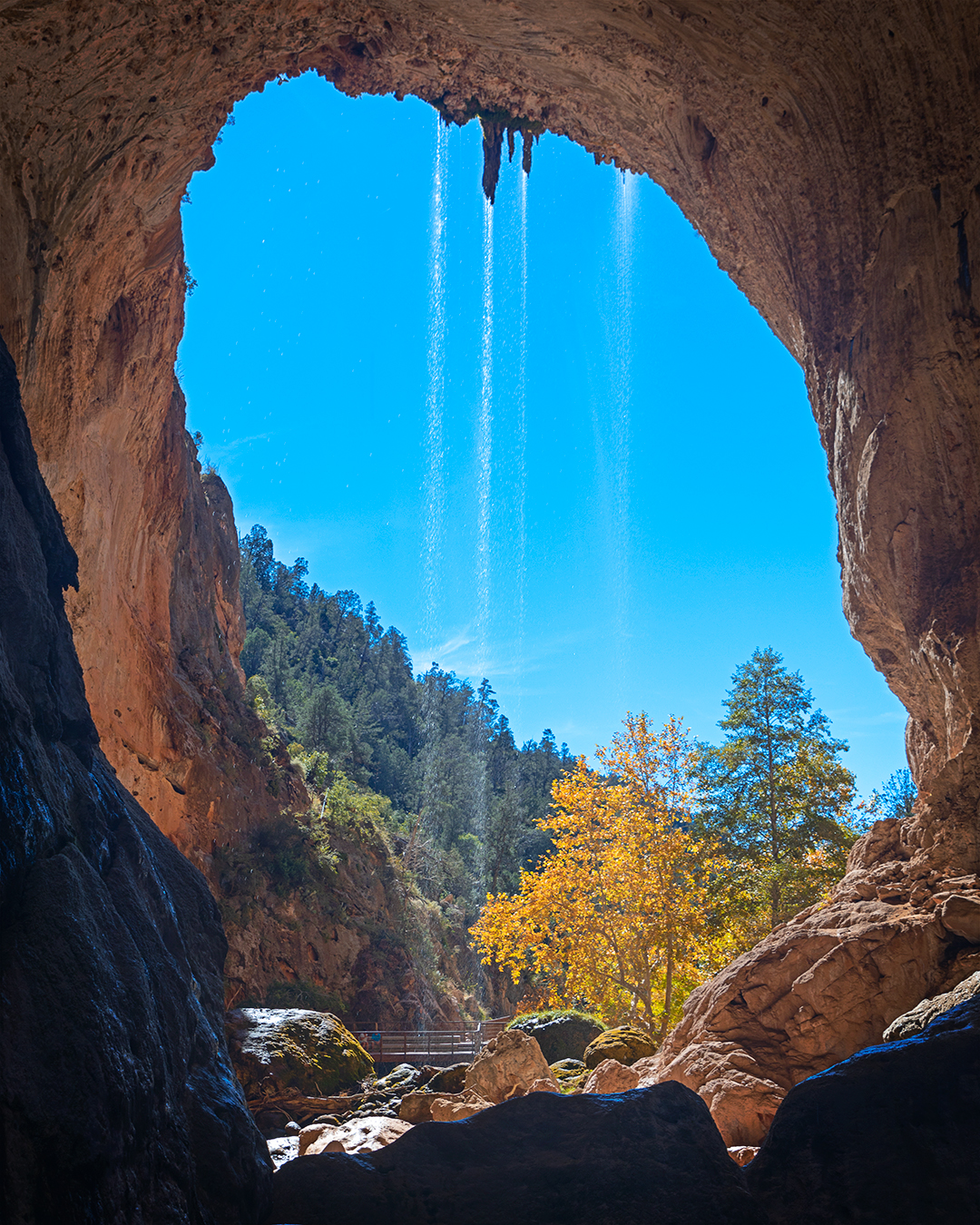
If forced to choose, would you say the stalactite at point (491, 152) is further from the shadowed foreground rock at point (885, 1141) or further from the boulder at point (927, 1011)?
the shadowed foreground rock at point (885, 1141)

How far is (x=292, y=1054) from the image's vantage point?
15945 mm

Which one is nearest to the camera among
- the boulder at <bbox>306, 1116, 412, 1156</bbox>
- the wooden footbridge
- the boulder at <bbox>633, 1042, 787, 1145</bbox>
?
the boulder at <bbox>306, 1116, 412, 1156</bbox>

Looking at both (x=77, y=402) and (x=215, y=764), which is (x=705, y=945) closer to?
(x=215, y=764)

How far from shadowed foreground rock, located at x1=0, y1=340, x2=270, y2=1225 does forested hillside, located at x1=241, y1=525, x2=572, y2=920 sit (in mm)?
32089

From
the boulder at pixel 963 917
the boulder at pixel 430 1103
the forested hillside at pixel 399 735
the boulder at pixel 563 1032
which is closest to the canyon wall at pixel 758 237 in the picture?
the boulder at pixel 963 917

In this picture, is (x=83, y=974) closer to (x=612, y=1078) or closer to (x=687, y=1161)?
(x=687, y=1161)

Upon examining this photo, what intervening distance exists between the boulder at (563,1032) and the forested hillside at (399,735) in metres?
17.4

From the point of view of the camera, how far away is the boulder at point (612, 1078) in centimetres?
1179

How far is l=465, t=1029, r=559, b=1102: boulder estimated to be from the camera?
513 inches

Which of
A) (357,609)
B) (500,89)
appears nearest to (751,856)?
(500,89)

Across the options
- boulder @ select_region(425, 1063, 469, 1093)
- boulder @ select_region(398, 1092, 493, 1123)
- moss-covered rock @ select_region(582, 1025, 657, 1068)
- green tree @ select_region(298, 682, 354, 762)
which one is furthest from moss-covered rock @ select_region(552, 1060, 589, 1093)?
green tree @ select_region(298, 682, 354, 762)

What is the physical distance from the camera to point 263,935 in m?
26.5

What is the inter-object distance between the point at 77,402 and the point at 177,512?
22.7ft

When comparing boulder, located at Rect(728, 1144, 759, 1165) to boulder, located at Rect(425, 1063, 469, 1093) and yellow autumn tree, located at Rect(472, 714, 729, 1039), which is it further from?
A: yellow autumn tree, located at Rect(472, 714, 729, 1039)
